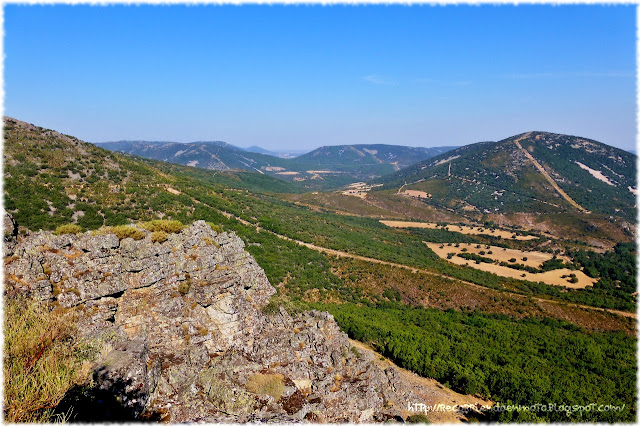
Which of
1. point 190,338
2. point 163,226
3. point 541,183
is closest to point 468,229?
point 541,183

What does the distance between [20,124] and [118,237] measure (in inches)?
2363

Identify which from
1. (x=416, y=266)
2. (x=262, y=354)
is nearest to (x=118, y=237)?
(x=262, y=354)

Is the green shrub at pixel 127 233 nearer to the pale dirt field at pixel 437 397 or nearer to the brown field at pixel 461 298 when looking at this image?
the pale dirt field at pixel 437 397

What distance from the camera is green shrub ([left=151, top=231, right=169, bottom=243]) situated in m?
17.4

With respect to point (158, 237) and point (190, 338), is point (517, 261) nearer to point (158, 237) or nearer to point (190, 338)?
point (190, 338)

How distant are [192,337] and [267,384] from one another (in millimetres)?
4345

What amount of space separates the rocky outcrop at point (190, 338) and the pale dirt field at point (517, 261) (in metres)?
62.3

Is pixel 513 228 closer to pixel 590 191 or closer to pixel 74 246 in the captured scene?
pixel 590 191

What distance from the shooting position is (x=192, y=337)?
14773 millimetres

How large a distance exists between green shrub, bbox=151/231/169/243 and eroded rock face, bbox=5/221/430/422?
12.7 inches

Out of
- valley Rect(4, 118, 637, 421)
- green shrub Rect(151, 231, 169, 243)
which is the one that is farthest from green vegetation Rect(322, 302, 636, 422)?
green shrub Rect(151, 231, 169, 243)

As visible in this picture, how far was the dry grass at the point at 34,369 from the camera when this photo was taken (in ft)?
17.8

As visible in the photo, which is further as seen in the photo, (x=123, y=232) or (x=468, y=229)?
(x=468, y=229)

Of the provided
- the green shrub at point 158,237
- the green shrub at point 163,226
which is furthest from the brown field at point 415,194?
the green shrub at point 158,237
